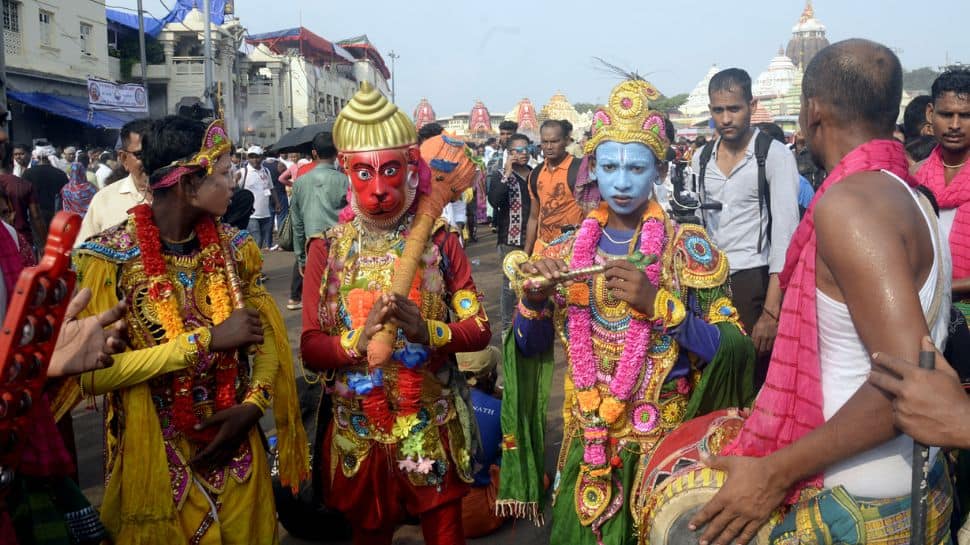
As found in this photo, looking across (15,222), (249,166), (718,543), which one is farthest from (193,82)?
(718,543)

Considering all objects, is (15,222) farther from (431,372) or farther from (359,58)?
(359,58)

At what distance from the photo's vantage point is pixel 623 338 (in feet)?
10.4

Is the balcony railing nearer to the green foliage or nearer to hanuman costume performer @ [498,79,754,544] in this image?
the green foliage

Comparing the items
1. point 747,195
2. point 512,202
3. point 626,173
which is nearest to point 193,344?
point 626,173

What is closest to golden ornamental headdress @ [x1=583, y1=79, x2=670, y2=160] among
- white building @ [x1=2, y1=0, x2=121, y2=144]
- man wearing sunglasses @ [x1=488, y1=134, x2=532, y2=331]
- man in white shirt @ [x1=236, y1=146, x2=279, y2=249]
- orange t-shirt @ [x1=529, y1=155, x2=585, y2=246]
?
orange t-shirt @ [x1=529, y1=155, x2=585, y2=246]

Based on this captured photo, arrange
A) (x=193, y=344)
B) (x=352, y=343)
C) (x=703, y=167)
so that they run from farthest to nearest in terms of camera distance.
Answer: (x=703, y=167) < (x=352, y=343) < (x=193, y=344)

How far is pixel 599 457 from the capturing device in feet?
10.3

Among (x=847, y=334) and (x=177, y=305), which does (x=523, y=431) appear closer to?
(x=177, y=305)

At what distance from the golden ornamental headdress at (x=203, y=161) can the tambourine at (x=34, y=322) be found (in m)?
1.18

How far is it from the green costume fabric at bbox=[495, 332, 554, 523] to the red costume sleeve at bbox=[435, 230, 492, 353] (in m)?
0.24

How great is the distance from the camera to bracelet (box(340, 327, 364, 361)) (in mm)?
3006

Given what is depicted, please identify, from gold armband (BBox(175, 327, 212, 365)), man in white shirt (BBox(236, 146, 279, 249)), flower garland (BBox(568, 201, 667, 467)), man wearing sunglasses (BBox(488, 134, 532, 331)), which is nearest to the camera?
gold armband (BBox(175, 327, 212, 365))

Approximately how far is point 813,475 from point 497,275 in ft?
36.6

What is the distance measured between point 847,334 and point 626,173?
1.53 meters
